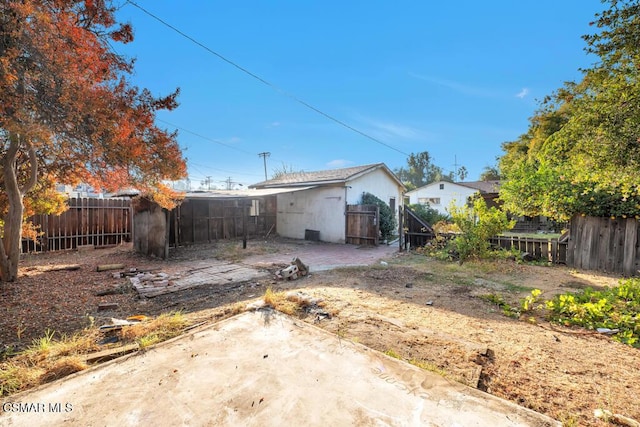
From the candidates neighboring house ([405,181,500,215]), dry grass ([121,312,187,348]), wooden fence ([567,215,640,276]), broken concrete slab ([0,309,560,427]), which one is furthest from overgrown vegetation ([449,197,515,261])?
neighboring house ([405,181,500,215])

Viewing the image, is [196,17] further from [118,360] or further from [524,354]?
[524,354]

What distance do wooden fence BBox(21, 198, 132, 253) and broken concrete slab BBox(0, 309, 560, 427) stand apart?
10.7m

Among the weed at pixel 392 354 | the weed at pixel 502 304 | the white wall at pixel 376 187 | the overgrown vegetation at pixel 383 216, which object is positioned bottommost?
the weed at pixel 502 304

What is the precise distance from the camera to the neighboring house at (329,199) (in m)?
13.4

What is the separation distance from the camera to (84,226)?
36.7ft

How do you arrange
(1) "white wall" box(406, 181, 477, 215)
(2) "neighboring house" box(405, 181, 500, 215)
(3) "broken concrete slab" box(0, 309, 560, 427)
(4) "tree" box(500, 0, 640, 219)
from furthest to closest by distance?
(1) "white wall" box(406, 181, 477, 215) → (2) "neighboring house" box(405, 181, 500, 215) → (4) "tree" box(500, 0, 640, 219) → (3) "broken concrete slab" box(0, 309, 560, 427)

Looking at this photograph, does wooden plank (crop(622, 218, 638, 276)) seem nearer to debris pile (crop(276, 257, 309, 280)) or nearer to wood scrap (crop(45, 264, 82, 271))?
debris pile (crop(276, 257, 309, 280))

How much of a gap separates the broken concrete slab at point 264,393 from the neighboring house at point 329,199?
9.99m

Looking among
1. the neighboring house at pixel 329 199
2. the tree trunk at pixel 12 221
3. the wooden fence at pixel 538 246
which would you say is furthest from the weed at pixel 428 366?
the neighboring house at pixel 329 199

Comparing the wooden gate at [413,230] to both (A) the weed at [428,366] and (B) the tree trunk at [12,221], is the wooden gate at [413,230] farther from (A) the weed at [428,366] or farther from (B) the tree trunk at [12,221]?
(B) the tree trunk at [12,221]

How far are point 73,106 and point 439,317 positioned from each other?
6.72 meters

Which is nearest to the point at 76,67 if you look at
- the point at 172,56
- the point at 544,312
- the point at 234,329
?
the point at 234,329

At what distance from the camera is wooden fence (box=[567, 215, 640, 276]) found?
681 cm

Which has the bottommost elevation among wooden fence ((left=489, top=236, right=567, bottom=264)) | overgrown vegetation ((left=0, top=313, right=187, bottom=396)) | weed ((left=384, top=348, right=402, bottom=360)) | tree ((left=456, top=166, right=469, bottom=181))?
weed ((left=384, top=348, right=402, bottom=360))
